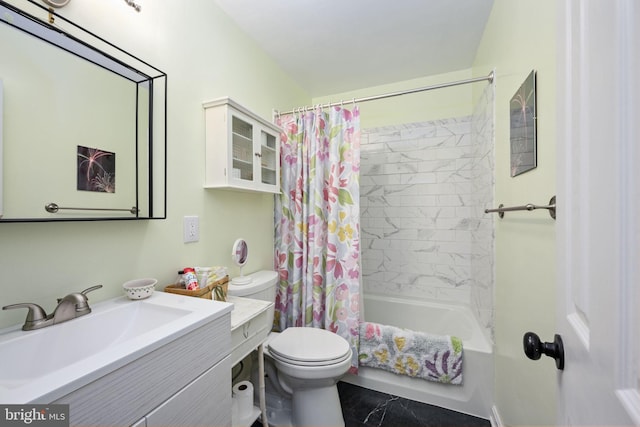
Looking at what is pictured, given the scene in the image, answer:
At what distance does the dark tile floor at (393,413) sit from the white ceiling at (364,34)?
2.45 meters

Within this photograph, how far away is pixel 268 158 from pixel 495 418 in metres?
Result: 2.08

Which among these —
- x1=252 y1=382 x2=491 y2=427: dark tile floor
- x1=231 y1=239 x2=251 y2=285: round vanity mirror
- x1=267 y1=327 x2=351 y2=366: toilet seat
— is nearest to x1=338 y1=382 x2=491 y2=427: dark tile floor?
x1=252 y1=382 x2=491 y2=427: dark tile floor

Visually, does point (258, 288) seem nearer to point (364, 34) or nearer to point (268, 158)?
point (268, 158)

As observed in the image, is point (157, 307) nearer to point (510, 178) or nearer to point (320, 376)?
point (320, 376)

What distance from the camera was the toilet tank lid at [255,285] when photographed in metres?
1.44

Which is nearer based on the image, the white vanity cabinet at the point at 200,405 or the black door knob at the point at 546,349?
the black door knob at the point at 546,349

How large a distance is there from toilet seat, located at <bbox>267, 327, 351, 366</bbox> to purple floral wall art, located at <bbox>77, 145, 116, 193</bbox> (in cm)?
111

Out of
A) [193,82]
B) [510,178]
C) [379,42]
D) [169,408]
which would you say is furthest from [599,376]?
[379,42]

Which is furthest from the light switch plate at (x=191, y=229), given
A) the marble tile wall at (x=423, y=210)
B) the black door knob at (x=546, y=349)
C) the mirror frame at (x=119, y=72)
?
the marble tile wall at (x=423, y=210)

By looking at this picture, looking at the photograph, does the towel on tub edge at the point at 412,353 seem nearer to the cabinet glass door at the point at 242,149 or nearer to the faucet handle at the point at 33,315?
the cabinet glass door at the point at 242,149

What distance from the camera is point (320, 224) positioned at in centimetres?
190

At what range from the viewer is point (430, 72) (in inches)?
88.4


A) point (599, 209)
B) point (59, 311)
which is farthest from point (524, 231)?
point (59, 311)

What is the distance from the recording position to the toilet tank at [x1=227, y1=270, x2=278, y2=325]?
1446mm
